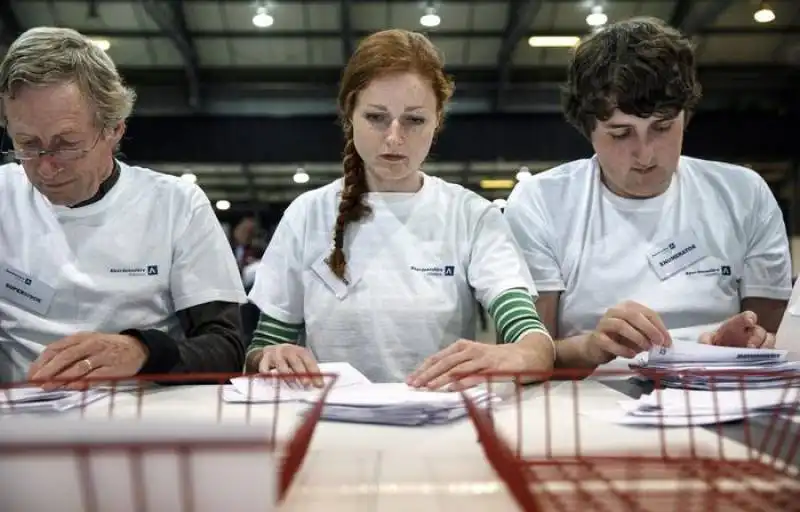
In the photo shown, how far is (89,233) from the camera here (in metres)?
1.69

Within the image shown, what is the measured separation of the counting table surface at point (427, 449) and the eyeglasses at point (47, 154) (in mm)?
769

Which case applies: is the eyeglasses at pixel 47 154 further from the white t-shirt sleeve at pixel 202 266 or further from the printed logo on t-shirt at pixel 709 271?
the printed logo on t-shirt at pixel 709 271

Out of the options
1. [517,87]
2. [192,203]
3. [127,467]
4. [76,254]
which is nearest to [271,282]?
[192,203]

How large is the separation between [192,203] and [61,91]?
36 cm

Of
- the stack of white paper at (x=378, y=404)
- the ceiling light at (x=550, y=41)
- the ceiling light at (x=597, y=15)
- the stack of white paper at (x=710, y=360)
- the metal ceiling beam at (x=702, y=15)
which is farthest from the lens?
the ceiling light at (x=550, y=41)

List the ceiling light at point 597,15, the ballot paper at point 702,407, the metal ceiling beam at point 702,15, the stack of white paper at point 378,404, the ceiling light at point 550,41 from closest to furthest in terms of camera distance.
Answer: the ballot paper at point 702,407 < the stack of white paper at point 378,404 < the ceiling light at point 597,15 < the metal ceiling beam at point 702,15 < the ceiling light at point 550,41

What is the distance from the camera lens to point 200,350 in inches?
61.3

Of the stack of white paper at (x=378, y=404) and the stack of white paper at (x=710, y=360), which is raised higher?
the stack of white paper at (x=710, y=360)

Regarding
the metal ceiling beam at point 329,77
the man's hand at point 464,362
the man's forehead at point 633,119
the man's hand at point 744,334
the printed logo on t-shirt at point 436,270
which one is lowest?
the man's hand at point 464,362

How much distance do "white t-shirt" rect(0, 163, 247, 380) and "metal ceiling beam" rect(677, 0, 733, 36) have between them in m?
8.34

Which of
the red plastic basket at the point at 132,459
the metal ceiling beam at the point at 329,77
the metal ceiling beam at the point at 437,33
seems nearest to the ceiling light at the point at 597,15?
the metal ceiling beam at the point at 437,33

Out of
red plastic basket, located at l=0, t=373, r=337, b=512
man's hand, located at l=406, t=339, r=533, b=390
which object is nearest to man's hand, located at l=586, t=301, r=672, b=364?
man's hand, located at l=406, t=339, r=533, b=390

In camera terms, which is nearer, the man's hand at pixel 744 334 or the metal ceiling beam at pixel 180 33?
the man's hand at pixel 744 334

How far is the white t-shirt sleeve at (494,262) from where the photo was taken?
167 centimetres
